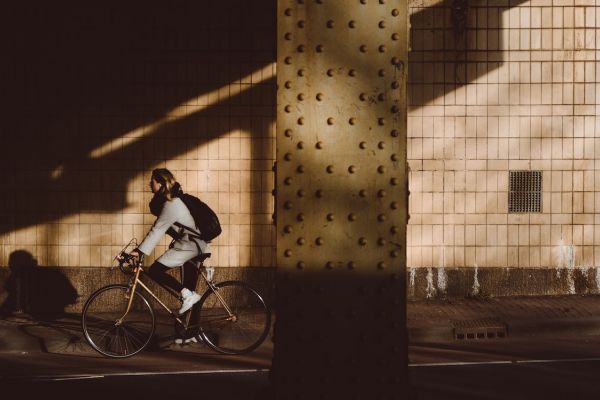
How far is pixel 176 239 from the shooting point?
7.88 meters

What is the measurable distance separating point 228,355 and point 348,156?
5.38 meters

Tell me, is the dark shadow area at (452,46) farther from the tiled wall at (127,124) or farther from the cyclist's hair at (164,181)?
the cyclist's hair at (164,181)

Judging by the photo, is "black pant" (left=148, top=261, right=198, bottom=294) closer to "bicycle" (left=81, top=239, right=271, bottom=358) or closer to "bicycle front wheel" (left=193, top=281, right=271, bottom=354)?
"bicycle" (left=81, top=239, right=271, bottom=358)

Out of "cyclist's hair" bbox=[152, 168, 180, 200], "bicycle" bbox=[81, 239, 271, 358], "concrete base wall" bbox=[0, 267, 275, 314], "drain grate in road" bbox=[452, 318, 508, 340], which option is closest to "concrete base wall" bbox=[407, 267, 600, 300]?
"drain grate in road" bbox=[452, 318, 508, 340]

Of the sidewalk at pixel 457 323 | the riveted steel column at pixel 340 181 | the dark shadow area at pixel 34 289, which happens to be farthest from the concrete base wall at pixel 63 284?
the riveted steel column at pixel 340 181

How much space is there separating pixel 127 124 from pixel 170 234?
261 cm

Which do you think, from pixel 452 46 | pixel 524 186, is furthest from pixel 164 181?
pixel 524 186

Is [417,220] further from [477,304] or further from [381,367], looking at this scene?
[381,367]

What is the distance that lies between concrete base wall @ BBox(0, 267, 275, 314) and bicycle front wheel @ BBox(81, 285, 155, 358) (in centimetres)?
206

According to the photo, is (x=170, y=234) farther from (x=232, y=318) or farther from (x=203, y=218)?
(x=232, y=318)

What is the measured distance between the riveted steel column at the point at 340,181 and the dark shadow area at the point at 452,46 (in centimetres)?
744

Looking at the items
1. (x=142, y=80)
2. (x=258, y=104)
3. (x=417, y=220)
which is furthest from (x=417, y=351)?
(x=142, y=80)

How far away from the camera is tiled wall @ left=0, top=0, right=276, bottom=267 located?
9883 millimetres

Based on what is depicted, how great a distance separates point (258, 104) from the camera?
9.91 metres
